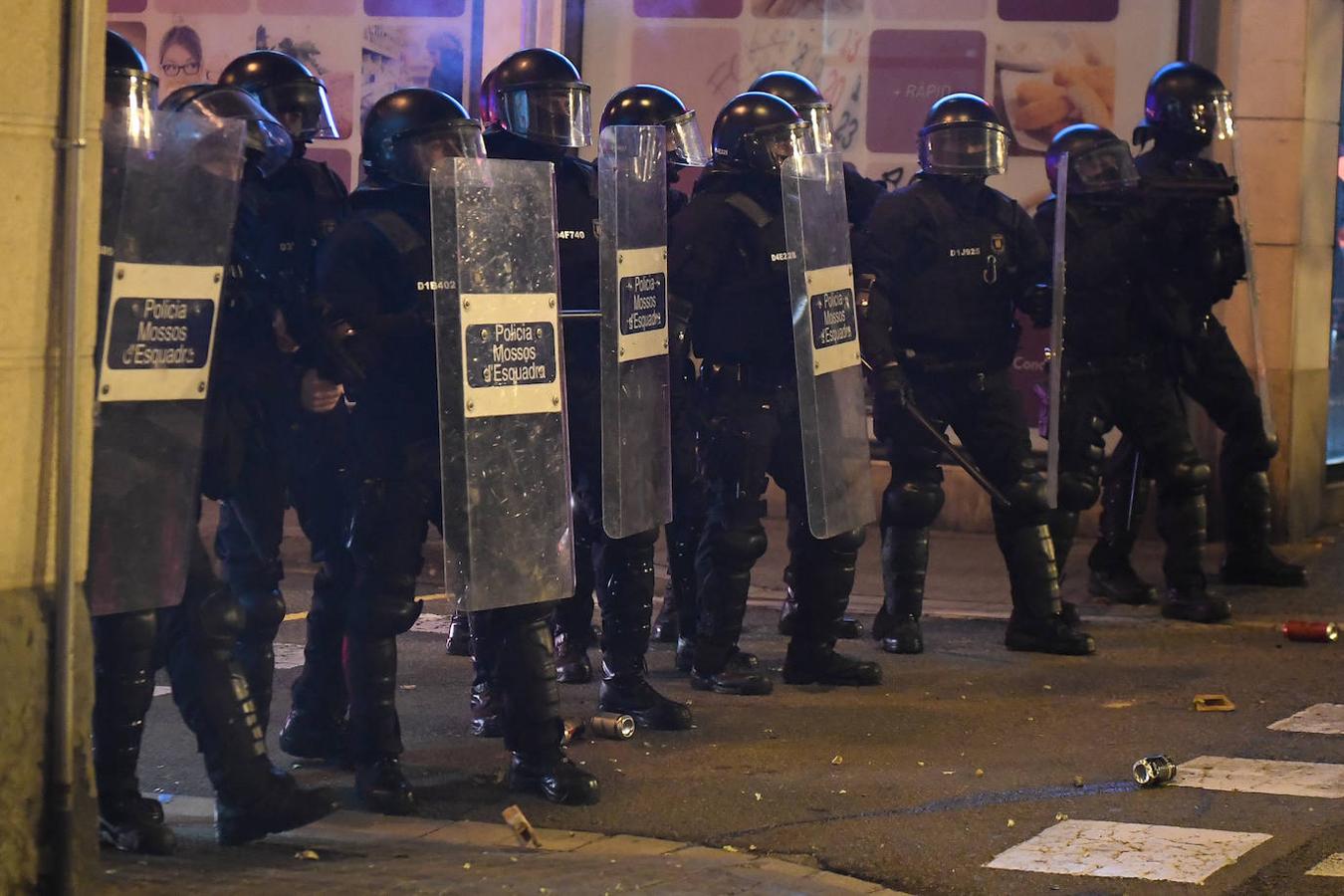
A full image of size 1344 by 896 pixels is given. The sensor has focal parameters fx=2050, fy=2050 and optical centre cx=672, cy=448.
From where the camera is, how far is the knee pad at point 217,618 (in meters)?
5.09

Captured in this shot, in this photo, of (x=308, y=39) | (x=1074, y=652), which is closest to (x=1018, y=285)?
(x=1074, y=652)

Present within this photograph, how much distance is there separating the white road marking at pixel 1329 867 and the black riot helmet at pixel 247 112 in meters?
3.26

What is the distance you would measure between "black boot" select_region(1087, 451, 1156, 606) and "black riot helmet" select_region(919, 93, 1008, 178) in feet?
7.08

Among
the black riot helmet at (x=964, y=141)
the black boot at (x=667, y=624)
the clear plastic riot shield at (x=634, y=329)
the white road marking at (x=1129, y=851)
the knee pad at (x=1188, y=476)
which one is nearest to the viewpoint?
the white road marking at (x=1129, y=851)

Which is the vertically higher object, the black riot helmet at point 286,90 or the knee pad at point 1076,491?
the black riot helmet at point 286,90

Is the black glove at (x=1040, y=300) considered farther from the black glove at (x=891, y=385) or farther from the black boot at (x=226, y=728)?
the black boot at (x=226, y=728)

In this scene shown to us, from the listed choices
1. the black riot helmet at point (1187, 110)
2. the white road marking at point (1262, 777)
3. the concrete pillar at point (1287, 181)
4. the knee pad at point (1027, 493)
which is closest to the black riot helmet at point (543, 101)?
the knee pad at point (1027, 493)

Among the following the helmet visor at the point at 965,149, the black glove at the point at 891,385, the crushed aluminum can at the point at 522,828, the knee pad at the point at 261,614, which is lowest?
the crushed aluminum can at the point at 522,828

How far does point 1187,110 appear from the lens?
9.11 m

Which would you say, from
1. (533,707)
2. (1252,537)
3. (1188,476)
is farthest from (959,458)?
(533,707)

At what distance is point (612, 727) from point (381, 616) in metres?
1.16

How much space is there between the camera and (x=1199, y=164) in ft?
29.8

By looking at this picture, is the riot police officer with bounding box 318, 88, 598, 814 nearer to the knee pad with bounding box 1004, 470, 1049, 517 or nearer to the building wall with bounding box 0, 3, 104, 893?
the building wall with bounding box 0, 3, 104, 893

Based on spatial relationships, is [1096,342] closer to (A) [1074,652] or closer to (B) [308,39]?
(A) [1074,652]
